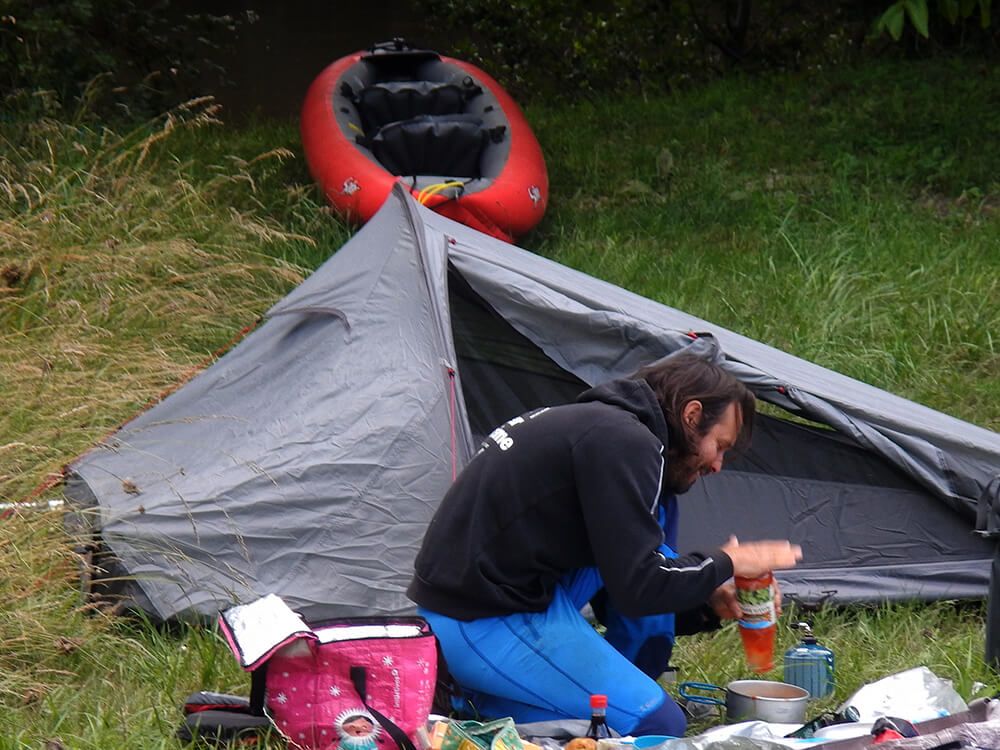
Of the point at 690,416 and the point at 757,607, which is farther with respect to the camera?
the point at 757,607

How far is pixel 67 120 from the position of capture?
874 centimetres

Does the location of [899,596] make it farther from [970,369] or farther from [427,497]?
[970,369]

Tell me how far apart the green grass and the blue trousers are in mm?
664

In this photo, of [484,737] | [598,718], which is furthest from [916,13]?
[484,737]

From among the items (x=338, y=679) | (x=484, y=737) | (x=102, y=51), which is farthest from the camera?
(x=102, y=51)

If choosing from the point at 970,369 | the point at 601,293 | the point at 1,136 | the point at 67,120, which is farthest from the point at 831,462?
the point at 67,120

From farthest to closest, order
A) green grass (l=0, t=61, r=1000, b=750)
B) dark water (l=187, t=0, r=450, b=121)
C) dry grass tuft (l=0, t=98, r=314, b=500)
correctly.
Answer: dark water (l=187, t=0, r=450, b=121) → dry grass tuft (l=0, t=98, r=314, b=500) → green grass (l=0, t=61, r=1000, b=750)

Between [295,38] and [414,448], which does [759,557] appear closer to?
[414,448]

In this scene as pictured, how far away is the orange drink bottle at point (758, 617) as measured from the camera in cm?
325

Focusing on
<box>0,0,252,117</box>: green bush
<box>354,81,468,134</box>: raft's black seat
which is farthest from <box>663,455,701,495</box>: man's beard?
<box>354,81,468,134</box>: raft's black seat

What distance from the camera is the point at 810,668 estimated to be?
348 centimetres

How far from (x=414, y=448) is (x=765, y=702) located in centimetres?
141

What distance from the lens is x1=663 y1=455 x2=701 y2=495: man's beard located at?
315cm

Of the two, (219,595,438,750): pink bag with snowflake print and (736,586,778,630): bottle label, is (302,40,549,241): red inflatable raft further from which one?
(219,595,438,750): pink bag with snowflake print
